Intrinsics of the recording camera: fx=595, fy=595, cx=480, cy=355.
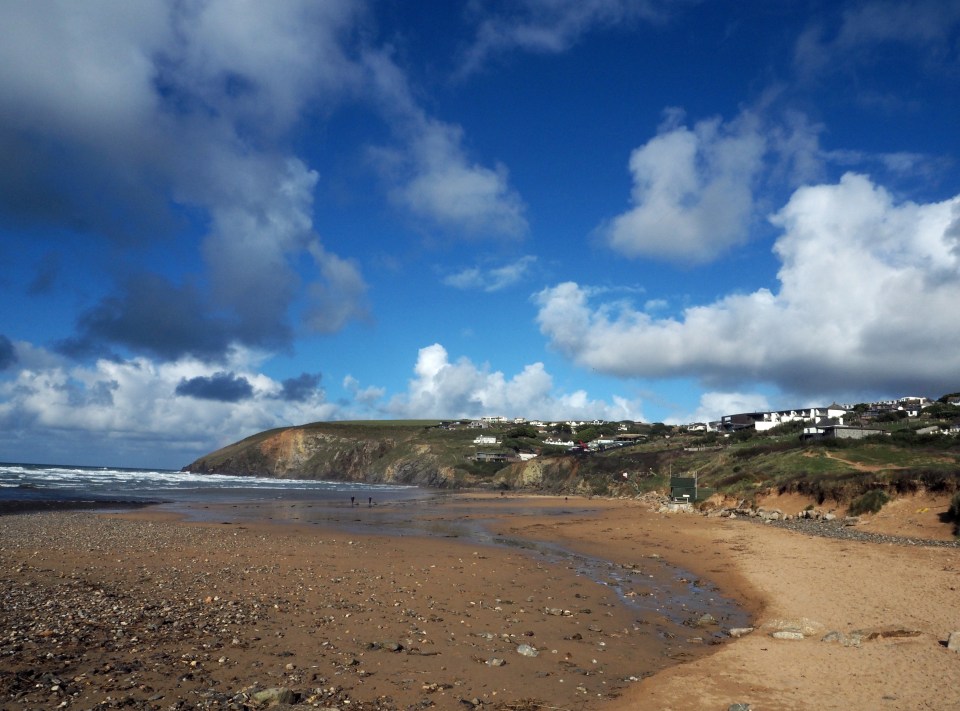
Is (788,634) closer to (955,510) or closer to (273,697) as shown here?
(273,697)

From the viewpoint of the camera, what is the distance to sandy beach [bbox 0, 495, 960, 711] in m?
8.45

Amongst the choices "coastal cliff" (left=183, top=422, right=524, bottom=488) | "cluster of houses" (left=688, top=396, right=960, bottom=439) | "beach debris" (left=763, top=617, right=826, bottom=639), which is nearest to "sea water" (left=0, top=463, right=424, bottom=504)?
"coastal cliff" (left=183, top=422, right=524, bottom=488)

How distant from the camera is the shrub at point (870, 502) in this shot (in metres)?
31.8

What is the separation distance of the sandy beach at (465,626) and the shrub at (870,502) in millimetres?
A: 10416

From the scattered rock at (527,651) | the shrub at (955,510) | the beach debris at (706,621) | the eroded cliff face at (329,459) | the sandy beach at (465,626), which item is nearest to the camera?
the sandy beach at (465,626)

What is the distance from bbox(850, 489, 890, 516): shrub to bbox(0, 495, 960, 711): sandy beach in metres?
10.4

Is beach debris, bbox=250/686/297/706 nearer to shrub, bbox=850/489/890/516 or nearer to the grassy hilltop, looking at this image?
shrub, bbox=850/489/890/516

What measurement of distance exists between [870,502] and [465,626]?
1157 inches

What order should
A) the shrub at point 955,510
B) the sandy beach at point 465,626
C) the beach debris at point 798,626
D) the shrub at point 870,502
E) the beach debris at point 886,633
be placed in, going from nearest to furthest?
the sandy beach at point 465,626 → the beach debris at point 886,633 → the beach debris at point 798,626 → the shrub at point 955,510 → the shrub at point 870,502

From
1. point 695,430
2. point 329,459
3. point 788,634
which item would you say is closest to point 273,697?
point 788,634

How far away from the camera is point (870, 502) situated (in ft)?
106

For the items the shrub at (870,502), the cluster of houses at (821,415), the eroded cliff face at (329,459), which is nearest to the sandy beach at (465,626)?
the shrub at (870,502)

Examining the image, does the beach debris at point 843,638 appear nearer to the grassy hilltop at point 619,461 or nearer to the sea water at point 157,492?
the grassy hilltop at point 619,461

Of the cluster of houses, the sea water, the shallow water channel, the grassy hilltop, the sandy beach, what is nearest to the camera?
the sandy beach
